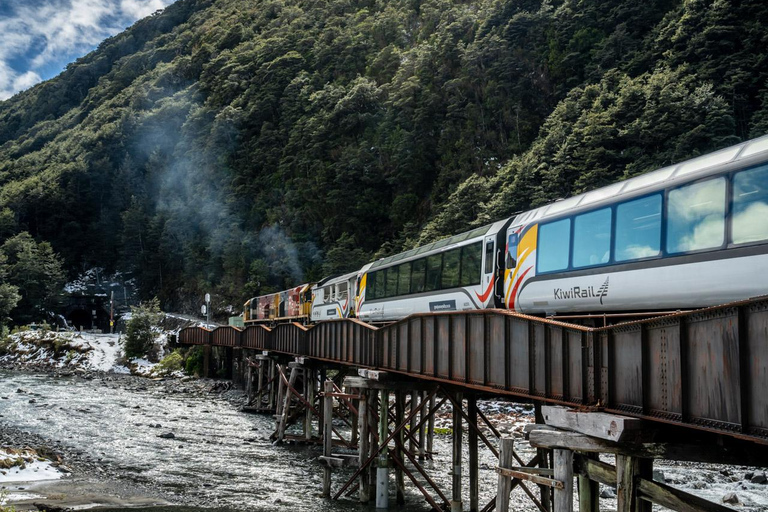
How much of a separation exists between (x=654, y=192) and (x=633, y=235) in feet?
3.00

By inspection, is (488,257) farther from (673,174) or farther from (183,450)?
(183,450)

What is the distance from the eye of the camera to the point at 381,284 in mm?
26078

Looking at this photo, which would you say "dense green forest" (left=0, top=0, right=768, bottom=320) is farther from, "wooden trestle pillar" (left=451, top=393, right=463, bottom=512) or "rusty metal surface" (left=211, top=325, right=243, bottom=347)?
"wooden trestle pillar" (left=451, top=393, right=463, bottom=512)

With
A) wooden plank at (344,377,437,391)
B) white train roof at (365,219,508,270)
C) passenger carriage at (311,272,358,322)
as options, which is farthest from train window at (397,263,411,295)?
passenger carriage at (311,272,358,322)

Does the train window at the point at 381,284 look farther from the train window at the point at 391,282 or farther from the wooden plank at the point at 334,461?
the wooden plank at the point at 334,461

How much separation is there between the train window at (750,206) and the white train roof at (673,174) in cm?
27

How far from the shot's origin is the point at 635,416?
7867mm

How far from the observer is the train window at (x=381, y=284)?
25719 mm

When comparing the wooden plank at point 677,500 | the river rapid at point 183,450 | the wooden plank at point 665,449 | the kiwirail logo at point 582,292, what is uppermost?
the kiwirail logo at point 582,292

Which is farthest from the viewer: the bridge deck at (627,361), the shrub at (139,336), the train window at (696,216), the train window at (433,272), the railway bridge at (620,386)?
the shrub at (139,336)

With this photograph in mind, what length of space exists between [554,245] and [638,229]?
9.38 ft

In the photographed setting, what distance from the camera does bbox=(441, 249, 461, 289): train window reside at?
19.6m

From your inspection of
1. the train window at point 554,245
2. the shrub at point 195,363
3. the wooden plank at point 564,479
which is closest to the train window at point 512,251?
the train window at point 554,245

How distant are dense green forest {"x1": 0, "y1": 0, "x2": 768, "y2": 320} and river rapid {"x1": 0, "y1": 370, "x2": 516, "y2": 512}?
2489cm
